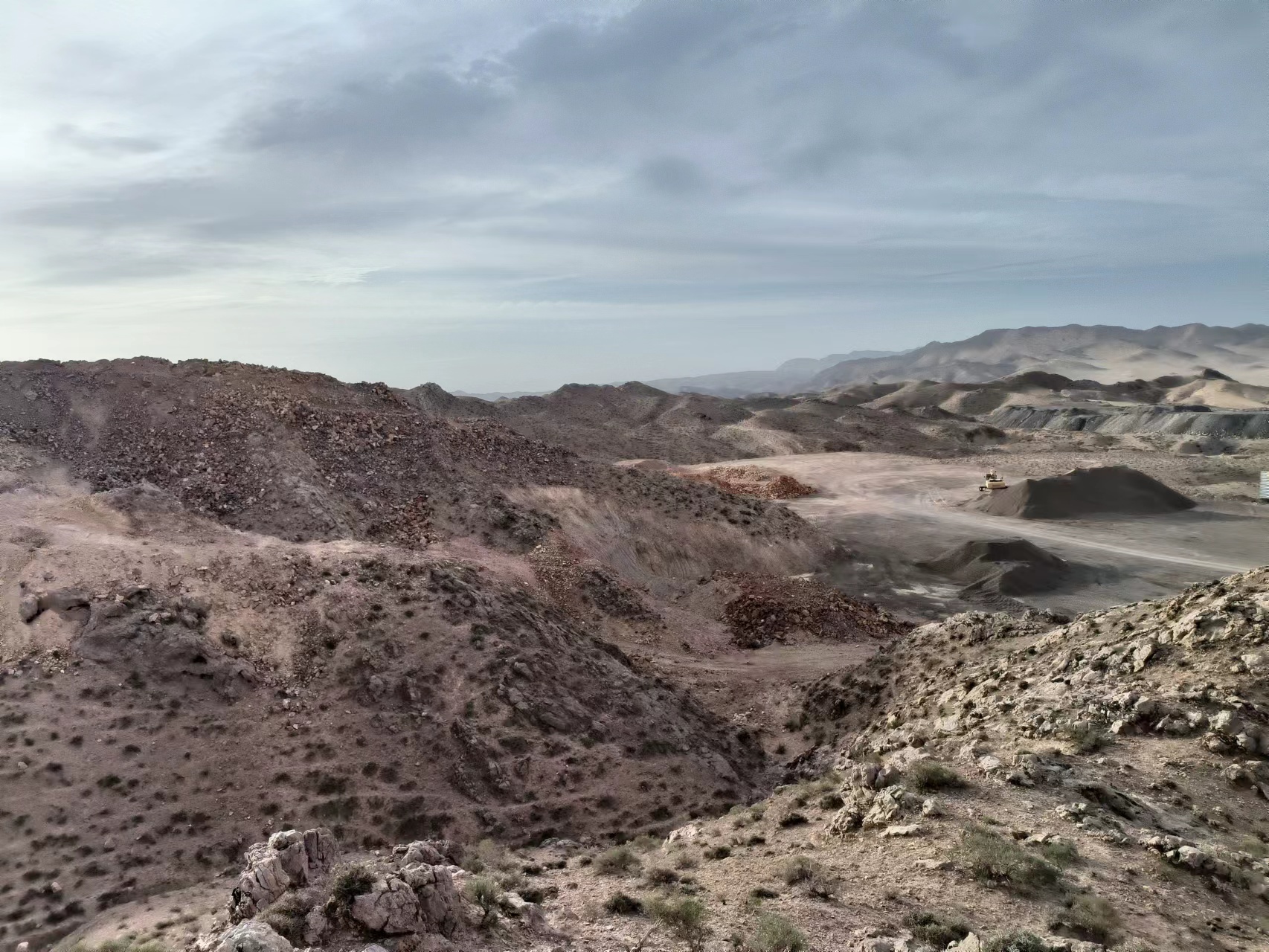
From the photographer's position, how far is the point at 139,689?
1348 cm

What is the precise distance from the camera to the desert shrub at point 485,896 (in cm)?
674

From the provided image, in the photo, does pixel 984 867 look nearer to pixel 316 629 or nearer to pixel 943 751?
pixel 943 751

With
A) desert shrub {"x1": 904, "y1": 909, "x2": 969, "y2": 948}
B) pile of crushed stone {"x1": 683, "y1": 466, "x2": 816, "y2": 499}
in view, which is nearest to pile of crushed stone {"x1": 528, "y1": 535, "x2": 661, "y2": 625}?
desert shrub {"x1": 904, "y1": 909, "x2": 969, "y2": 948}

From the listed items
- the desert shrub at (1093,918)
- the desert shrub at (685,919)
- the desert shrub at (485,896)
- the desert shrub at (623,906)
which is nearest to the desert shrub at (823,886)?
the desert shrub at (685,919)

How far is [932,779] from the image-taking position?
29.5 feet

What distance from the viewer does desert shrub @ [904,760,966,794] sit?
8969 mm

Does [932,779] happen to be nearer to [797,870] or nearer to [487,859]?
[797,870]

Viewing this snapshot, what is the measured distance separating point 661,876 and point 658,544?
20355 mm

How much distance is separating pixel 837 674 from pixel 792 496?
26.4 metres

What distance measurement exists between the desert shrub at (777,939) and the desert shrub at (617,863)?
243cm

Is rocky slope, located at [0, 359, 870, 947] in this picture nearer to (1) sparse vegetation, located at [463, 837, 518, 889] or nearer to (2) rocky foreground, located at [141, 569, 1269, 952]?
(1) sparse vegetation, located at [463, 837, 518, 889]

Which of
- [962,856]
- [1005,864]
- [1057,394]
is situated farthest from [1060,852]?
[1057,394]

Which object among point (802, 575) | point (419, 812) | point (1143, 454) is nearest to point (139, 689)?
point (419, 812)

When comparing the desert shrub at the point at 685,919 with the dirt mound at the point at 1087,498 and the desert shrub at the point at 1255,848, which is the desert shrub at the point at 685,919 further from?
the dirt mound at the point at 1087,498
